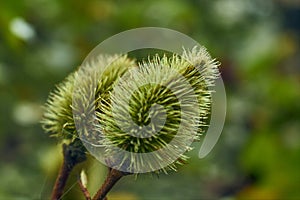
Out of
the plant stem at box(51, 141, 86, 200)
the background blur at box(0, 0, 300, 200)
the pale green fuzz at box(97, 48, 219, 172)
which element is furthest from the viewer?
the background blur at box(0, 0, 300, 200)

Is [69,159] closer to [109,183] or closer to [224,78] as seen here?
[109,183]

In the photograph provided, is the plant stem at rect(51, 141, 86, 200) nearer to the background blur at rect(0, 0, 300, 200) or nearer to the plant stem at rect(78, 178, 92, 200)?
the plant stem at rect(78, 178, 92, 200)

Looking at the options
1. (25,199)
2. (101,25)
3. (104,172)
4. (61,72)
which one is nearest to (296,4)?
(101,25)

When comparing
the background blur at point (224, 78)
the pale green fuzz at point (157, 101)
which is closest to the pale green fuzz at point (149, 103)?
the pale green fuzz at point (157, 101)

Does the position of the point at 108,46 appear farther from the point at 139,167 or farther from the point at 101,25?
the point at 139,167

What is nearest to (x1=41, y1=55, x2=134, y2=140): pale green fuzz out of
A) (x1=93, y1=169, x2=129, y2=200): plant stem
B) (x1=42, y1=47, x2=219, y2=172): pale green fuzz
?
(x1=42, y1=47, x2=219, y2=172): pale green fuzz

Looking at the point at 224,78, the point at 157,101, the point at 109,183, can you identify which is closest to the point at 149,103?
the point at 157,101

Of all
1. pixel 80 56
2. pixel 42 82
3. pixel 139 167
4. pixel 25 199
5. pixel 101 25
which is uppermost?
pixel 101 25
